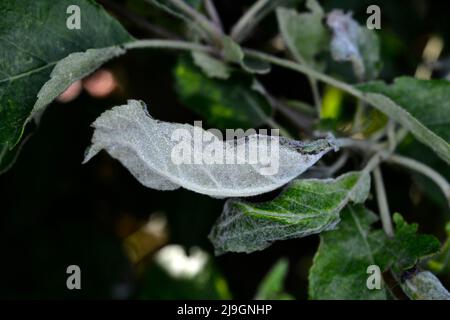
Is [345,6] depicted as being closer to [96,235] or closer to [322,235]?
[322,235]

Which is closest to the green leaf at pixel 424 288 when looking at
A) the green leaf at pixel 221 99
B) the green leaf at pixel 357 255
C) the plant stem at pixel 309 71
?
the green leaf at pixel 357 255

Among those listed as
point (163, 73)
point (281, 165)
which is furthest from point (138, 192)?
point (281, 165)

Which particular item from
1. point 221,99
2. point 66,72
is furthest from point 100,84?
point 66,72

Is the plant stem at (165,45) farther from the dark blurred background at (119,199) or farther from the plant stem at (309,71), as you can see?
the dark blurred background at (119,199)

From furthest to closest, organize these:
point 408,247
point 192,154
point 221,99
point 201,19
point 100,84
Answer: point 100,84 → point 221,99 → point 201,19 → point 408,247 → point 192,154

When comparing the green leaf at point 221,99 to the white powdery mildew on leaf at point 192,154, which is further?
the green leaf at point 221,99

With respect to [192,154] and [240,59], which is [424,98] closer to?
[240,59]

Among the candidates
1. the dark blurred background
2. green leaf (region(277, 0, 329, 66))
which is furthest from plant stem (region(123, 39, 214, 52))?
the dark blurred background
